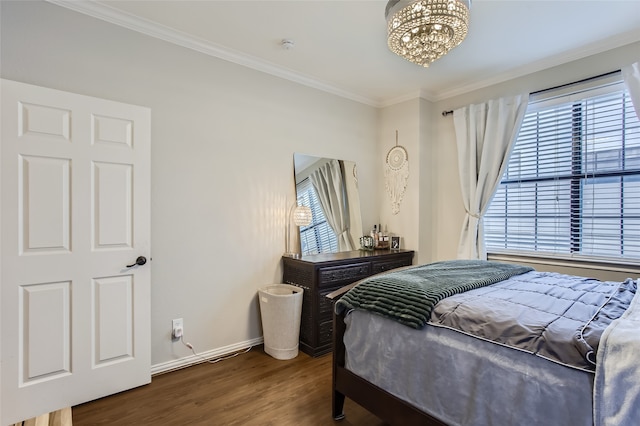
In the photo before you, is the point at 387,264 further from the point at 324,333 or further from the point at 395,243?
the point at 324,333

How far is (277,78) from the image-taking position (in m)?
3.19

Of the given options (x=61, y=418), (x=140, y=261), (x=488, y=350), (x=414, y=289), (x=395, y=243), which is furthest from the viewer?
(x=395, y=243)

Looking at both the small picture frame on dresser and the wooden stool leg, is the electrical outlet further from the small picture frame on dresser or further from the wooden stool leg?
the small picture frame on dresser

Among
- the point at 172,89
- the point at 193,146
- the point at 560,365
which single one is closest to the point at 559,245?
the point at 560,365

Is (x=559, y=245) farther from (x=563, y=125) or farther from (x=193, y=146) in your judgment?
(x=193, y=146)

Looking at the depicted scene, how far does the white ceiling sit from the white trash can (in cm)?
218

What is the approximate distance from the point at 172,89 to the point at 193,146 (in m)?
0.47

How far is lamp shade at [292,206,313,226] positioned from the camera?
3.17m

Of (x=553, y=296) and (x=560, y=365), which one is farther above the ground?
(x=553, y=296)

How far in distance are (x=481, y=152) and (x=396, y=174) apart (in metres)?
0.97

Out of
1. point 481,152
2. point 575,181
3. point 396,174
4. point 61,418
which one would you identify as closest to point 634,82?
point 575,181

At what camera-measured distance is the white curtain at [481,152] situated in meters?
3.24

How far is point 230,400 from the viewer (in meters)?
2.13

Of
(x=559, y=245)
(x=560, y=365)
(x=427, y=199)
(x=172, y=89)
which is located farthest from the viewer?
(x=427, y=199)
